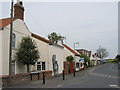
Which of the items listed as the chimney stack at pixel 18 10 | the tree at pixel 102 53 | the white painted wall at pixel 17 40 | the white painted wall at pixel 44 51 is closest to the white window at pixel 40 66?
the white painted wall at pixel 44 51

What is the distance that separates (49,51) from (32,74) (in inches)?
256

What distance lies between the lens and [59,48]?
24.3 metres

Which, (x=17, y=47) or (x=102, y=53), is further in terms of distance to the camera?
(x=102, y=53)

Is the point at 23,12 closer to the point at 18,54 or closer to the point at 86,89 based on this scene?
the point at 18,54

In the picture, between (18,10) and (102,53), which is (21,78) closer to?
(18,10)

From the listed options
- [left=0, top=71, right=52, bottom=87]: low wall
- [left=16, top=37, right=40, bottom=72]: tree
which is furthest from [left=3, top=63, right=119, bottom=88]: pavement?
[left=16, top=37, right=40, bottom=72]: tree

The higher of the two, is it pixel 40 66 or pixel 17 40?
pixel 17 40

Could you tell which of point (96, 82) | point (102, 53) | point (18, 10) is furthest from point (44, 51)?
point (102, 53)

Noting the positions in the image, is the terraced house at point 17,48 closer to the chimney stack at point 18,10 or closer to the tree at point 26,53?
the chimney stack at point 18,10

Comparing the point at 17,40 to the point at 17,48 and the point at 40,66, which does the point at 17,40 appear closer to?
the point at 17,48

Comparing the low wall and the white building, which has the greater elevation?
the white building

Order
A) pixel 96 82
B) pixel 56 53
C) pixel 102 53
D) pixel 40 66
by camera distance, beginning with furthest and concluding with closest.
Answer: pixel 102 53 → pixel 56 53 → pixel 40 66 → pixel 96 82

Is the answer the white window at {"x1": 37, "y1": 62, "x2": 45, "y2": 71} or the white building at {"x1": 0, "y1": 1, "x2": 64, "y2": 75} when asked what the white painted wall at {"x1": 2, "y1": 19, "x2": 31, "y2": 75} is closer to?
the white building at {"x1": 0, "y1": 1, "x2": 64, "y2": 75}

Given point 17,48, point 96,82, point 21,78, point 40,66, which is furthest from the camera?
point 40,66
